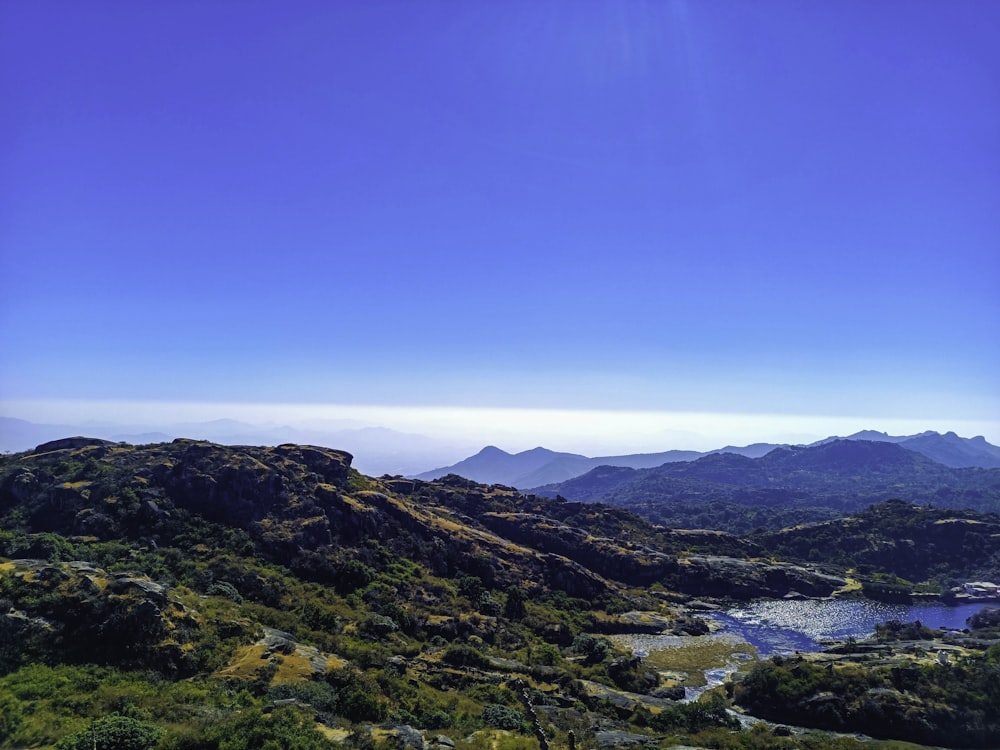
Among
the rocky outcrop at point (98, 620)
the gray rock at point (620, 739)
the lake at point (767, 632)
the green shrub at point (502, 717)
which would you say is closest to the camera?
the gray rock at point (620, 739)

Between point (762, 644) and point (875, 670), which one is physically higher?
point (875, 670)

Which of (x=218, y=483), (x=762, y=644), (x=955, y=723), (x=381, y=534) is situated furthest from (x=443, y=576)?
(x=955, y=723)

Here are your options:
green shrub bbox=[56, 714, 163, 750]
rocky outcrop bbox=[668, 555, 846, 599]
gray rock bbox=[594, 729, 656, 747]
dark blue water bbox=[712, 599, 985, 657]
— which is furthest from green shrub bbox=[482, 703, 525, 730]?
rocky outcrop bbox=[668, 555, 846, 599]

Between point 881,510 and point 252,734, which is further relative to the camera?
point 881,510

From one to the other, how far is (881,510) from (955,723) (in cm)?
12988

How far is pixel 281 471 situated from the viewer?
76.3 metres

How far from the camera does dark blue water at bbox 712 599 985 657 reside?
68562 millimetres

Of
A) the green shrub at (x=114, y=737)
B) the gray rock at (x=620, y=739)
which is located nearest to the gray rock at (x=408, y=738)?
the green shrub at (x=114, y=737)

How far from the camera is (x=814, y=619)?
263 ft

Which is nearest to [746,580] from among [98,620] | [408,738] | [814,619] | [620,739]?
[814,619]

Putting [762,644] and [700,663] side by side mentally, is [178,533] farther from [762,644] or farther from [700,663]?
[762,644]

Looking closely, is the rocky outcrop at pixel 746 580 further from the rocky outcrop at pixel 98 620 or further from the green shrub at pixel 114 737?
the green shrub at pixel 114 737

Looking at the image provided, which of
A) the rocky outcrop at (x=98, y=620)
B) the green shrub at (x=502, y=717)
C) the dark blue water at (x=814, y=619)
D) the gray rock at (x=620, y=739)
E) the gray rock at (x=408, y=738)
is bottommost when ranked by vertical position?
the dark blue water at (x=814, y=619)

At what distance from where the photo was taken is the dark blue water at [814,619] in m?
68.6
